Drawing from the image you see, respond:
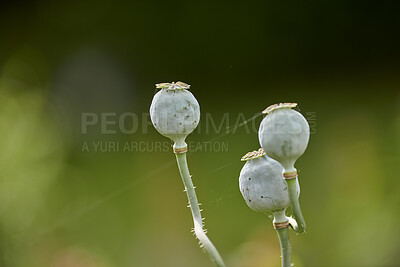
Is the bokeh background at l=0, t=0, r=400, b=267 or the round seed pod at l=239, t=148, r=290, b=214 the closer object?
the round seed pod at l=239, t=148, r=290, b=214

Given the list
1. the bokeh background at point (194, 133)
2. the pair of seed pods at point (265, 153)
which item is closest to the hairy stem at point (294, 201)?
the pair of seed pods at point (265, 153)

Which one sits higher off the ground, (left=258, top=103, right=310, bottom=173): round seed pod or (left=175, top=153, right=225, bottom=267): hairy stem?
(left=258, top=103, right=310, bottom=173): round seed pod

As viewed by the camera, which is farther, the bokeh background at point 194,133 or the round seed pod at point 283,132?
the bokeh background at point 194,133

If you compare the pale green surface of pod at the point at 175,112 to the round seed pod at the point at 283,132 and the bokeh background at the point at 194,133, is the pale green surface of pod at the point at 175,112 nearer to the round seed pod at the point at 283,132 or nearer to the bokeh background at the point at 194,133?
the round seed pod at the point at 283,132

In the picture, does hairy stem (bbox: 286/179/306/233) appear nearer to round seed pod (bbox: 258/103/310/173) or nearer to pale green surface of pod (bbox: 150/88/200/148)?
round seed pod (bbox: 258/103/310/173)

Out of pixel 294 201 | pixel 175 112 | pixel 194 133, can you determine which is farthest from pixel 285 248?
pixel 194 133

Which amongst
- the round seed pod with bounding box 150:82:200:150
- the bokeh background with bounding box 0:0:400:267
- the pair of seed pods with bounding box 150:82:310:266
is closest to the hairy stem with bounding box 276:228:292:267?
the pair of seed pods with bounding box 150:82:310:266

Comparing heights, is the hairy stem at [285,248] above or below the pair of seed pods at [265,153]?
below

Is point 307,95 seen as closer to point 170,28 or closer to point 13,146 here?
point 170,28
